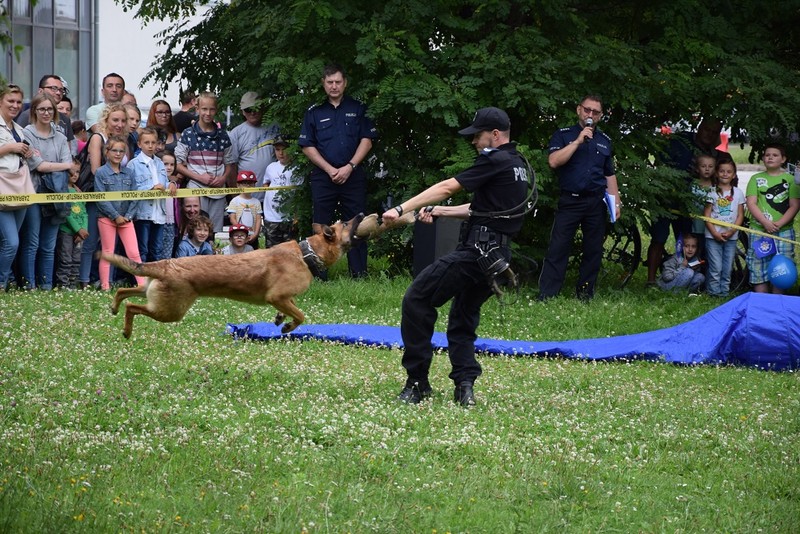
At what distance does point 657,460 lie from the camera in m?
7.47

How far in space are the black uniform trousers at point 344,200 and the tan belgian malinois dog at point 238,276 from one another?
5.31 meters

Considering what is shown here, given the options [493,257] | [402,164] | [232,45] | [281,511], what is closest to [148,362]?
[493,257]

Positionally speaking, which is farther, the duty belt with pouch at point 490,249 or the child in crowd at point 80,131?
the child in crowd at point 80,131

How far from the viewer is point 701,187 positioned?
14.8m

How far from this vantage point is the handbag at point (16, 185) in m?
12.5

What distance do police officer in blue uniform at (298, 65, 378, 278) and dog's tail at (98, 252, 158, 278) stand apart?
18.7 ft

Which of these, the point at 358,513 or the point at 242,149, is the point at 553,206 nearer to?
the point at 242,149

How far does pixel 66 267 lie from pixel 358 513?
8524 millimetres

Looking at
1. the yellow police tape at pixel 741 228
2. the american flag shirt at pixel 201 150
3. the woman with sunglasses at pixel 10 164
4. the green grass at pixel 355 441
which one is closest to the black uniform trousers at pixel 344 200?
the american flag shirt at pixel 201 150

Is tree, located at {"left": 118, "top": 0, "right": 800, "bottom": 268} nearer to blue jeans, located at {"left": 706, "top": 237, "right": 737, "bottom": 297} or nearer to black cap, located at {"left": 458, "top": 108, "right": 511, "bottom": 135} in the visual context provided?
blue jeans, located at {"left": 706, "top": 237, "right": 737, "bottom": 297}

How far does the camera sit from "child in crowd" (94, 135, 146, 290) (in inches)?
521

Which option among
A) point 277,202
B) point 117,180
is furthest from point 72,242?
point 277,202

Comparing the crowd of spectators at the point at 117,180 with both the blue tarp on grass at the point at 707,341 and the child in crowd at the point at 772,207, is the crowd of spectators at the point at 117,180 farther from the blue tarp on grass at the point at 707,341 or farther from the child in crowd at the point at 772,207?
the child in crowd at the point at 772,207

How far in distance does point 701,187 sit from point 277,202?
5.66 m
